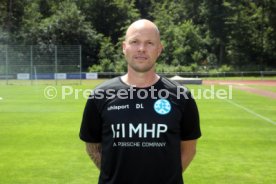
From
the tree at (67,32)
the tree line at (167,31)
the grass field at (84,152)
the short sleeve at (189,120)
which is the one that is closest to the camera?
the short sleeve at (189,120)

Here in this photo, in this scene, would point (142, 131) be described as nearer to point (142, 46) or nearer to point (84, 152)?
point (142, 46)

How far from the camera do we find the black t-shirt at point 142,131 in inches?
137

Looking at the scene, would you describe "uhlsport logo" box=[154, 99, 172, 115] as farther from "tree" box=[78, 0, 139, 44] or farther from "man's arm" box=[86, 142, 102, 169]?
"tree" box=[78, 0, 139, 44]

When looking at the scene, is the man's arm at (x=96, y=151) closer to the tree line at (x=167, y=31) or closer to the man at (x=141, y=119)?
the man at (x=141, y=119)

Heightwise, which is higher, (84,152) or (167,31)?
(167,31)

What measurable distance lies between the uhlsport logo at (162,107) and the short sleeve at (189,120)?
140mm

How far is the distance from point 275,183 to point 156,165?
16.4 feet

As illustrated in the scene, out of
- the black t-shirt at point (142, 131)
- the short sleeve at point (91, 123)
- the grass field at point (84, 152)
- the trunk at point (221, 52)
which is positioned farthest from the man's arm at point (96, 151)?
the trunk at point (221, 52)

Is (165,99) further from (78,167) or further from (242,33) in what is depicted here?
(242,33)

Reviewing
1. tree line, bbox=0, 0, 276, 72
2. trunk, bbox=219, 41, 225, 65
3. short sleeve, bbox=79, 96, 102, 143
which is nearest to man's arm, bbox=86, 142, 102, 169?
short sleeve, bbox=79, 96, 102, 143

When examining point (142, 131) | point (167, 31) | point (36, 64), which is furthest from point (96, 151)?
point (167, 31)

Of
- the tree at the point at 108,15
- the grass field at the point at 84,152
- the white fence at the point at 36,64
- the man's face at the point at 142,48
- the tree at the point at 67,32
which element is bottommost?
the grass field at the point at 84,152

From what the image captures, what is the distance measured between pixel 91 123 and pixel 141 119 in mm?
454

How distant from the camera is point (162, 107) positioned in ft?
11.5
